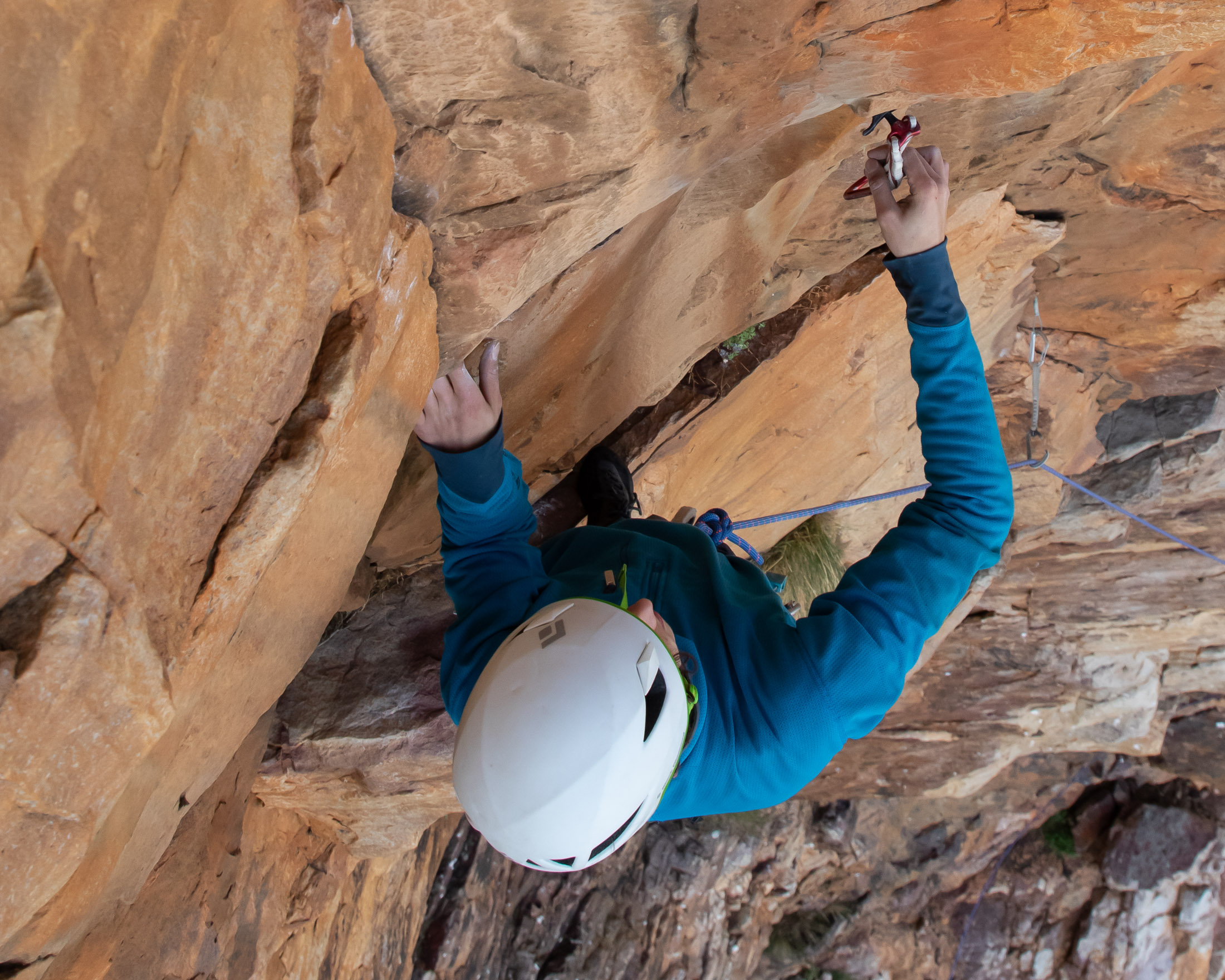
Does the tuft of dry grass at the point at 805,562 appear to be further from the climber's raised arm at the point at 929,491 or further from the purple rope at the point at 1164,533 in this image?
the climber's raised arm at the point at 929,491

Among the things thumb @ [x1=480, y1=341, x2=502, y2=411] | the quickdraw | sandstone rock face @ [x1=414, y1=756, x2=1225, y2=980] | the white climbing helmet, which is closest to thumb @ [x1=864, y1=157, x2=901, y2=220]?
thumb @ [x1=480, y1=341, x2=502, y2=411]

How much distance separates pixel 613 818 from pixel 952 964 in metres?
8.63

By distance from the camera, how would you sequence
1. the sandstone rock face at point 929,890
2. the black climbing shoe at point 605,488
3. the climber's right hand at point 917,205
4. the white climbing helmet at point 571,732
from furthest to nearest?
the sandstone rock face at point 929,890 → the black climbing shoe at point 605,488 → the climber's right hand at point 917,205 → the white climbing helmet at point 571,732

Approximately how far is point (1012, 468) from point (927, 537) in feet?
9.43

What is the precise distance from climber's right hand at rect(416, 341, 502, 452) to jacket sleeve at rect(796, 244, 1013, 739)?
1.04 meters

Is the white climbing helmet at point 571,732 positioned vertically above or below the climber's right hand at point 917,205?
below

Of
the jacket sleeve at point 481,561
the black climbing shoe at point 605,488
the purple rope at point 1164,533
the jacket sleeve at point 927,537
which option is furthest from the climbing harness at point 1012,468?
the jacket sleeve at point 481,561

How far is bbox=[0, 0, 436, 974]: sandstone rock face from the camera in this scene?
3.00 feet

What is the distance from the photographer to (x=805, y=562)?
5078mm

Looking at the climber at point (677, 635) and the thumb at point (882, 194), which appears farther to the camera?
the thumb at point (882, 194)

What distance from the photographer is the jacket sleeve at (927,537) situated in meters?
1.95

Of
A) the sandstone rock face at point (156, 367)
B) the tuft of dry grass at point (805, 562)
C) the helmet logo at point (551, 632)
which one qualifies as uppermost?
the sandstone rock face at point (156, 367)

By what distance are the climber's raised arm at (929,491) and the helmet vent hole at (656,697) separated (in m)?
0.39

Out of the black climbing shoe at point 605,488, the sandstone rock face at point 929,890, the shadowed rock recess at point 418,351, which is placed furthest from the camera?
the sandstone rock face at point 929,890
